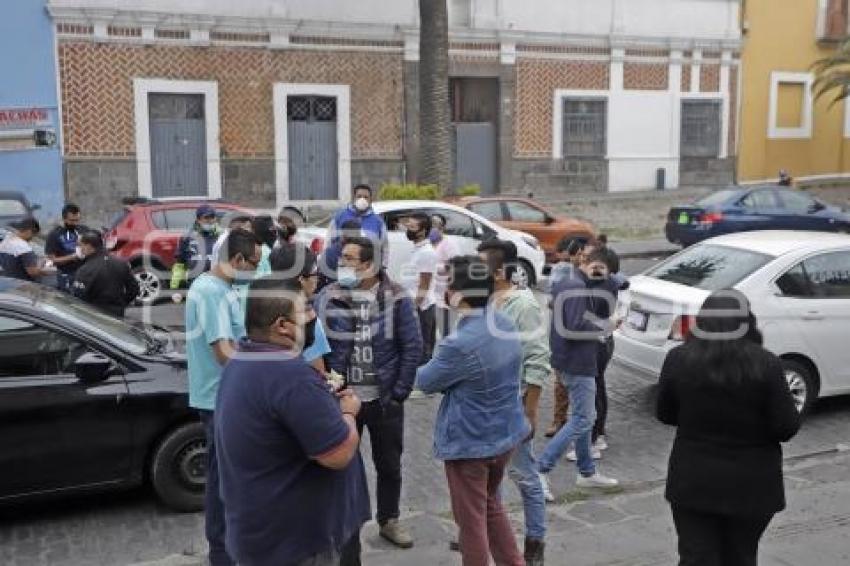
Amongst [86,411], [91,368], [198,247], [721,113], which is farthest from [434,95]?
[86,411]

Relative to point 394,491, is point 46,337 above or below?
above

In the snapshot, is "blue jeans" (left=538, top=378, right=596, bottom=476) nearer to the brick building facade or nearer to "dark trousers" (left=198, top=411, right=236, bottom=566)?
"dark trousers" (left=198, top=411, right=236, bottom=566)

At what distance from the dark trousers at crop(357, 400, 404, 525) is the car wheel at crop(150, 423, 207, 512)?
121 centimetres

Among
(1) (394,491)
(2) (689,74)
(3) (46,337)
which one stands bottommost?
(1) (394,491)

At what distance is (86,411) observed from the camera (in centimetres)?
550

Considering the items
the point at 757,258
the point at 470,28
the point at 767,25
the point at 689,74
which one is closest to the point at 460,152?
the point at 470,28

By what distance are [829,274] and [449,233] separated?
6.46 m

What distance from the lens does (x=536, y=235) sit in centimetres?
1616

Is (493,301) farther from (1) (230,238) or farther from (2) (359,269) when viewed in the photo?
(1) (230,238)

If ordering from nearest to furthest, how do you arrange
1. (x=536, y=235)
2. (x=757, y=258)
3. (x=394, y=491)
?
1. (x=394, y=491)
2. (x=757, y=258)
3. (x=536, y=235)

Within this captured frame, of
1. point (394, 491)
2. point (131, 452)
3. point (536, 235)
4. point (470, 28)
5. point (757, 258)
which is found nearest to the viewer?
point (394, 491)

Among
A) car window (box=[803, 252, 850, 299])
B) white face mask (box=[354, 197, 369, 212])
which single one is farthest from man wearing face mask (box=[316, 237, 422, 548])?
white face mask (box=[354, 197, 369, 212])

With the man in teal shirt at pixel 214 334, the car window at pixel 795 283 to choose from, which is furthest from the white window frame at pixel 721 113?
the man in teal shirt at pixel 214 334

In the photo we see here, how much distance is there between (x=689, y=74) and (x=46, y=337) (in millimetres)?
24178
